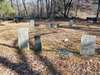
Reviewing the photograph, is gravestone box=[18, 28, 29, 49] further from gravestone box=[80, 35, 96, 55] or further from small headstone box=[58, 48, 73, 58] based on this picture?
gravestone box=[80, 35, 96, 55]

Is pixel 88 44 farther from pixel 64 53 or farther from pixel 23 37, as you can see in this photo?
pixel 23 37

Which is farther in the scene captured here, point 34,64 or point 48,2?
point 48,2

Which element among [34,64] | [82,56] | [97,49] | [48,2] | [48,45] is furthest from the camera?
[48,2]

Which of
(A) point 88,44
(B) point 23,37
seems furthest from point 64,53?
(B) point 23,37

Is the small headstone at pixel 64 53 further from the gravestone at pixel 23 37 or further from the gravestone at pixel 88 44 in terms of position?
the gravestone at pixel 23 37

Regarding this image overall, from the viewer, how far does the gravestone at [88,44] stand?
749cm

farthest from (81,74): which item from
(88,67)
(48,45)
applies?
(48,45)

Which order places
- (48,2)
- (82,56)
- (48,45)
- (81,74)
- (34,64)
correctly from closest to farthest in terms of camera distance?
(81,74) → (34,64) → (82,56) → (48,45) → (48,2)

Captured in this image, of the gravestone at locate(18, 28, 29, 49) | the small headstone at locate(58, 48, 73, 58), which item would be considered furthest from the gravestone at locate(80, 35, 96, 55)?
the gravestone at locate(18, 28, 29, 49)

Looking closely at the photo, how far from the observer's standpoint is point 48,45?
31.8 ft

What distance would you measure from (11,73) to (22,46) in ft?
7.85

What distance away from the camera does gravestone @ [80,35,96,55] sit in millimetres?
7492

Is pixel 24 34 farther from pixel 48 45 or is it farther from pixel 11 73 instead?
pixel 11 73

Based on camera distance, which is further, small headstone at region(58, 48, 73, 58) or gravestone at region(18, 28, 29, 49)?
gravestone at region(18, 28, 29, 49)
